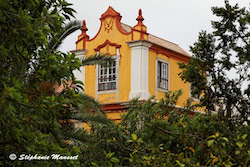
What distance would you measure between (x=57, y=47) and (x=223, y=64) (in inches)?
197

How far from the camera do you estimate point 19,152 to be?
17.0 feet

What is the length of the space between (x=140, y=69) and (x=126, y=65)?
35.5 inches

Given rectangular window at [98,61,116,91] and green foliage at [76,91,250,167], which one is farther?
rectangular window at [98,61,116,91]

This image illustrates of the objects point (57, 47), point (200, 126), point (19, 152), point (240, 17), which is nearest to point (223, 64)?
point (240, 17)

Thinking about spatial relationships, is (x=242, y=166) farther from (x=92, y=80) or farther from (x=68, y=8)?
(x=92, y=80)

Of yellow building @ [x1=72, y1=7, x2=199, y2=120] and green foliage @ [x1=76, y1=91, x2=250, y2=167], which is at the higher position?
yellow building @ [x1=72, y1=7, x2=199, y2=120]

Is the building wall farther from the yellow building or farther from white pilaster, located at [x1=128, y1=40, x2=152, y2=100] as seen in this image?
white pilaster, located at [x1=128, y1=40, x2=152, y2=100]

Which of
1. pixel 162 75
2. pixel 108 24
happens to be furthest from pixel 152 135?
pixel 108 24

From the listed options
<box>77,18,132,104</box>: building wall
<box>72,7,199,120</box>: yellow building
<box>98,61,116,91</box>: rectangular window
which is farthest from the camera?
<box>98,61,116,91</box>: rectangular window

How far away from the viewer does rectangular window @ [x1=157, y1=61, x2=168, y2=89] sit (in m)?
22.7

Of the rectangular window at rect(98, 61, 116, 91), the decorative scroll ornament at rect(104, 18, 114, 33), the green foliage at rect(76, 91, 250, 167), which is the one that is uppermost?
the decorative scroll ornament at rect(104, 18, 114, 33)

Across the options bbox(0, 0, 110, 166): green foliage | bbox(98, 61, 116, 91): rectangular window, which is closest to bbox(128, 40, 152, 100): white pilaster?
bbox(98, 61, 116, 91): rectangular window

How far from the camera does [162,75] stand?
23.0 m

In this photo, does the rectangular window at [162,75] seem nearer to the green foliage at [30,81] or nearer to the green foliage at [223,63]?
the green foliage at [223,63]
